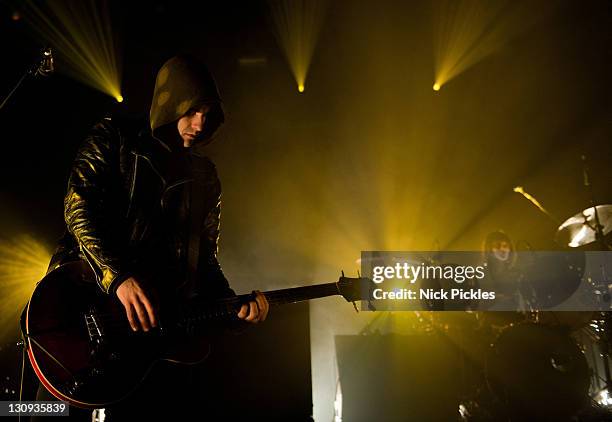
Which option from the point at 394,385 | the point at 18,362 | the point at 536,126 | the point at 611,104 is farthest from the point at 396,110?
the point at 18,362

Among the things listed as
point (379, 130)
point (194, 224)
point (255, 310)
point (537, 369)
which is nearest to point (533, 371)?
point (537, 369)

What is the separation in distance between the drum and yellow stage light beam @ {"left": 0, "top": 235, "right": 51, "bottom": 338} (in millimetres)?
5321

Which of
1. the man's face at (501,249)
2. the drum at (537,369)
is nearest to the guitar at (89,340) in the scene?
the drum at (537,369)

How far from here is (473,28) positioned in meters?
5.88

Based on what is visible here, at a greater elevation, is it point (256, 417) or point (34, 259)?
point (34, 259)

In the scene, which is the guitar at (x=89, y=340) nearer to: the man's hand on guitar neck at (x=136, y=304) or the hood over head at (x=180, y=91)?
the man's hand on guitar neck at (x=136, y=304)

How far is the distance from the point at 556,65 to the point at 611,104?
1052 mm

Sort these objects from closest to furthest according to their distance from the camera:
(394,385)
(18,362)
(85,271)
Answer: (85,271)
(18,362)
(394,385)

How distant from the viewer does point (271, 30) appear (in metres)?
5.84

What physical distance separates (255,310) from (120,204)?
842 millimetres

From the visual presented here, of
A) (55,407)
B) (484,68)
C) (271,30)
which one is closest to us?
(55,407)

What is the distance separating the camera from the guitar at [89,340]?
1.42 m

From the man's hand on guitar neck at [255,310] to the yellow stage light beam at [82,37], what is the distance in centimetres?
437

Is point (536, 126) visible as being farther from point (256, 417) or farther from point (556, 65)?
point (256, 417)
